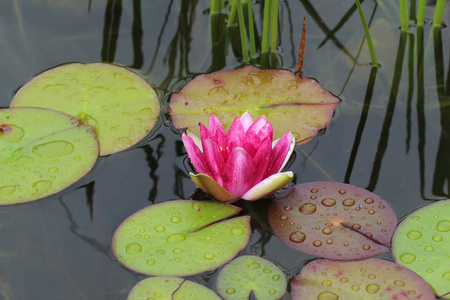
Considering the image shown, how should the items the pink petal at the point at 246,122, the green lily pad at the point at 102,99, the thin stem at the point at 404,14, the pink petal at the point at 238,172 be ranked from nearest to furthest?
the pink petal at the point at 238,172 < the pink petal at the point at 246,122 < the green lily pad at the point at 102,99 < the thin stem at the point at 404,14

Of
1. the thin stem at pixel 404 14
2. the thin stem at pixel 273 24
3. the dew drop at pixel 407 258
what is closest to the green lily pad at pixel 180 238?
the dew drop at pixel 407 258

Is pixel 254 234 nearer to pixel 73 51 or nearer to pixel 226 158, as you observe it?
pixel 226 158

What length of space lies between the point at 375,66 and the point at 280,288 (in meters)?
1.57

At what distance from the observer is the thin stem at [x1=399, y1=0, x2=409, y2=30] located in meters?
2.79

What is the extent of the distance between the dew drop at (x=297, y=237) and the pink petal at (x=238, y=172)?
0.26m

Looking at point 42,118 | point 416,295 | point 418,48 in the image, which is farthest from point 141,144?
point 418,48

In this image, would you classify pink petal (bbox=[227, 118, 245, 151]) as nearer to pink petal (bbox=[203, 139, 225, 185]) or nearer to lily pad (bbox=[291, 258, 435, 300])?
pink petal (bbox=[203, 139, 225, 185])

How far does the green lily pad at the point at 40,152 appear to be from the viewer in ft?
6.72

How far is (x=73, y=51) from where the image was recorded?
9.14ft

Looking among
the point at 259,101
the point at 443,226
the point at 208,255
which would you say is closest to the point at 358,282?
the point at 443,226

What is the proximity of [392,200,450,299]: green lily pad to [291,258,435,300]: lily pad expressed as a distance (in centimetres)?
4

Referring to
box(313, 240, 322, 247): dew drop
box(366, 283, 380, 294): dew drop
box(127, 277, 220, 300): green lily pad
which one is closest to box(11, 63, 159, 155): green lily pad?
box(127, 277, 220, 300): green lily pad

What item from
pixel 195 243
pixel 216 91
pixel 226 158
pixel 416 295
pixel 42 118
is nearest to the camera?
pixel 416 295

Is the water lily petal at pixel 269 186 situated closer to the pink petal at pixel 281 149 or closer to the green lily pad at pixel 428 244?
the pink petal at pixel 281 149
